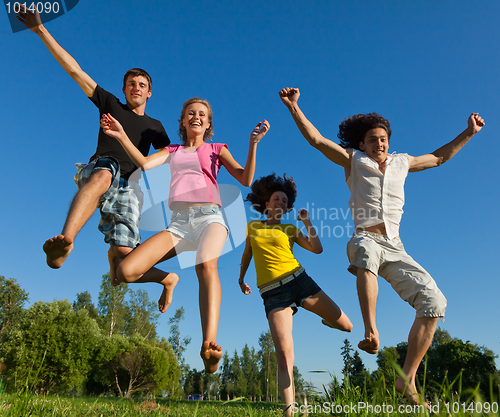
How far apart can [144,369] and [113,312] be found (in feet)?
24.2

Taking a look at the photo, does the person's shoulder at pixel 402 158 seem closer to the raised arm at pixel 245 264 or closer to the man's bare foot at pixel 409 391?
the raised arm at pixel 245 264

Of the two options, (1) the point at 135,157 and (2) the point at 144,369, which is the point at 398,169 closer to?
(1) the point at 135,157

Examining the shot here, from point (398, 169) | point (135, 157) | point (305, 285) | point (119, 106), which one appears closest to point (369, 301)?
point (305, 285)

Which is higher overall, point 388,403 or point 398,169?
point 398,169

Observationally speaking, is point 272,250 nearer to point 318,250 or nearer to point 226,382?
point 318,250

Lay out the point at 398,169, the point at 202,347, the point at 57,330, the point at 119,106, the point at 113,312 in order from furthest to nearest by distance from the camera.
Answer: the point at 113,312 → the point at 57,330 → the point at 119,106 → the point at 398,169 → the point at 202,347

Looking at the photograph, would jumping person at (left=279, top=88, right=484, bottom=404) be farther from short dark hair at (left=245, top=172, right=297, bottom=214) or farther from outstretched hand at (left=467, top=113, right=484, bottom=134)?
short dark hair at (left=245, top=172, right=297, bottom=214)

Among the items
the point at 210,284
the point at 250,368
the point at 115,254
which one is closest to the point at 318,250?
the point at 210,284

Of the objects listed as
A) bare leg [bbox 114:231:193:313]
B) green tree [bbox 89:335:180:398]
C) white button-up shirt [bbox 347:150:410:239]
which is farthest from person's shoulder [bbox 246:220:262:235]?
green tree [bbox 89:335:180:398]

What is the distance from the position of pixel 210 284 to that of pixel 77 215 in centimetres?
172

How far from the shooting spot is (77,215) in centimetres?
403

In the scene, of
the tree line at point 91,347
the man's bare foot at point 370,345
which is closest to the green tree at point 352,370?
the man's bare foot at point 370,345

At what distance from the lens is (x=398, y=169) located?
4.41m

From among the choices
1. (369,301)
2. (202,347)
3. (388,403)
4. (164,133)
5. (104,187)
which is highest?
(164,133)
